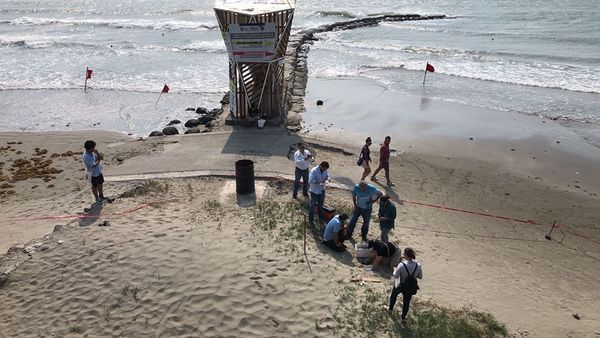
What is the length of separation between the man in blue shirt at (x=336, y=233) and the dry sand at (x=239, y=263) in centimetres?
27

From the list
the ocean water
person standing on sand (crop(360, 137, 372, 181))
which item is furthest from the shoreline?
person standing on sand (crop(360, 137, 372, 181))

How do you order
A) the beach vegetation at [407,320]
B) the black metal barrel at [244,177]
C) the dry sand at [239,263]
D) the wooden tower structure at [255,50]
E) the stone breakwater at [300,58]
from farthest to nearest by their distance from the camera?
the stone breakwater at [300,58], the wooden tower structure at [255,50], the black metal barrel at [244,177], the dry sand at [239,263], the beach vegetation at [407,320]

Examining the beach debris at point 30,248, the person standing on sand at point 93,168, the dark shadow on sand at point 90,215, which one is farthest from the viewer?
the person standing on sand at point 93,168

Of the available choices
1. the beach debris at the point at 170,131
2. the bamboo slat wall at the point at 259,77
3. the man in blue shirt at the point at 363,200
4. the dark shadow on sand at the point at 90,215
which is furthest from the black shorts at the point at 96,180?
the bamboo slat wall at the point at 259,77

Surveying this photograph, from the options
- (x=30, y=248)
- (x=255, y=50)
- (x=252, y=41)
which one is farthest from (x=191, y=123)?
(x=30, y=248)

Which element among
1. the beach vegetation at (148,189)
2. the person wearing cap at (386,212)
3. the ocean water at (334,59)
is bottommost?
the beach vegetation at (148,189)

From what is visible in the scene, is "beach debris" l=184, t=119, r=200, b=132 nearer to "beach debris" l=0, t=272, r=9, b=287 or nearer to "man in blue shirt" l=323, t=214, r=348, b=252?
"man in blue shirt" l=323, t=214, r=348, b=252

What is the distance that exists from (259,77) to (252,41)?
2.08 metres

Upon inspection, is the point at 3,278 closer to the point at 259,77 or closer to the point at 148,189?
the point at 148,189

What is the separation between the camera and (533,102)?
23.1 m

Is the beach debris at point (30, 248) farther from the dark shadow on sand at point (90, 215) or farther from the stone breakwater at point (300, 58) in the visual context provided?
the stone breakwater at point (300, 58)

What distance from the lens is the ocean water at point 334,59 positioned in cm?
2270

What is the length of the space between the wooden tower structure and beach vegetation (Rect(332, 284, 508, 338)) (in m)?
10.0

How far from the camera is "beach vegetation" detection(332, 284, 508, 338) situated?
25.6ft
